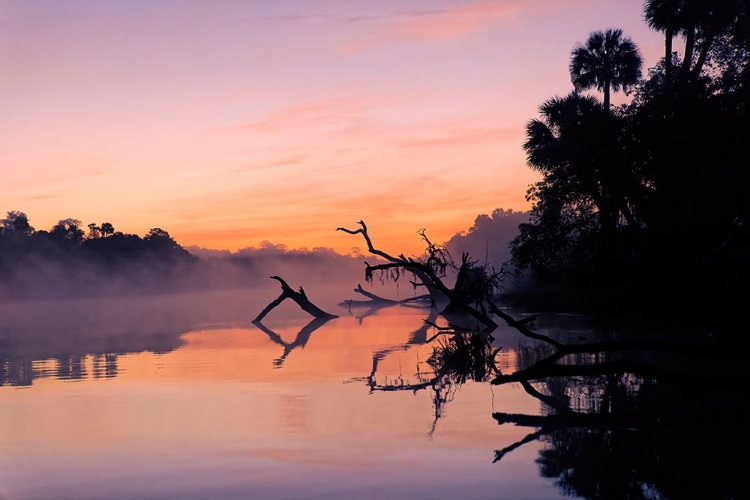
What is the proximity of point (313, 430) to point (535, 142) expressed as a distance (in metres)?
32.0

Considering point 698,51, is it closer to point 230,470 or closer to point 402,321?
point 402,321

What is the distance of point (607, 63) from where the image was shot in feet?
158

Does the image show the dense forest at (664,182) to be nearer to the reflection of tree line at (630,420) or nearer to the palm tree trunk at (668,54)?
the palm tree trunk at (668,54)

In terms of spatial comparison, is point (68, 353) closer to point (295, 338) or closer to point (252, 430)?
point (295, 338)

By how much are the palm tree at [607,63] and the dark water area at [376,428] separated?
29786mm

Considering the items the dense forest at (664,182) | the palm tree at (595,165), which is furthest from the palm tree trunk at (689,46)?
the palm tree at (595,165)

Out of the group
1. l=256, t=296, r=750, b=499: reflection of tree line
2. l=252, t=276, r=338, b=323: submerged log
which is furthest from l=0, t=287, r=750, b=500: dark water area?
l=252, t=276, r=338, b=323: submerged log

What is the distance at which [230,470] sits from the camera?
9.93m

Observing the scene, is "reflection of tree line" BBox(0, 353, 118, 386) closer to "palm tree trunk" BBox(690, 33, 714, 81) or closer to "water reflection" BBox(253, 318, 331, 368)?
"water reflection" BBox(253, 318, 331, 368)

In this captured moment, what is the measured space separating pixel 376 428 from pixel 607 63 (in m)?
40.2

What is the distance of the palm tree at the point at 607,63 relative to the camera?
4803cm

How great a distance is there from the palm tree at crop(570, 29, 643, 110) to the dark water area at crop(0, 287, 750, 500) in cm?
2979

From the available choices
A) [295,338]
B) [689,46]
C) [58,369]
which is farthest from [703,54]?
[58,369]

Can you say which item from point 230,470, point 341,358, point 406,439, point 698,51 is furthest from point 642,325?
point 230,470
